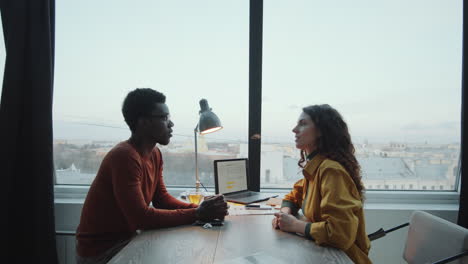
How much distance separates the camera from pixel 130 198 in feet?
4.60

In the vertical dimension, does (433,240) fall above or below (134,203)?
below

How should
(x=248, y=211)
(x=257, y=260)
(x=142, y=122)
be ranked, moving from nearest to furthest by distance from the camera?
(x=257, y=260), (x=142, y=122), (x=248, y=211)

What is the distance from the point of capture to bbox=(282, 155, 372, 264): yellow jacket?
3.94ft

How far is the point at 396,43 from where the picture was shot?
255 centimetres

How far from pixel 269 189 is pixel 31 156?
1.83 meters

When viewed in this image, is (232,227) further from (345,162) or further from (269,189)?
(269,189)

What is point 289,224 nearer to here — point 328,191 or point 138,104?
point 328,191

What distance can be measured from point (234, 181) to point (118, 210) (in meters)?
0.89

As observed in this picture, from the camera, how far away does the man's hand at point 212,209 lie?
1.49 metres

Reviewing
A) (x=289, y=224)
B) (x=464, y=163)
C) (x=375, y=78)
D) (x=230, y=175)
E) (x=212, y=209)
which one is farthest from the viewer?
(x=375, y=78)

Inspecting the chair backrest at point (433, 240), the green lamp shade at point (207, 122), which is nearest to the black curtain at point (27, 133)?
the green lamp shade at point (207, 122)

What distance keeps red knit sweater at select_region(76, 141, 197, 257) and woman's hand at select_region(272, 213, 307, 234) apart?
39 centimetres

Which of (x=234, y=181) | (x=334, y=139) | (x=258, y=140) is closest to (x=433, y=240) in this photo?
(x=334, y=139)

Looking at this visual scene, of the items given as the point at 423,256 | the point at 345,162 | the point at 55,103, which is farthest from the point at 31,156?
the point at 423,256
